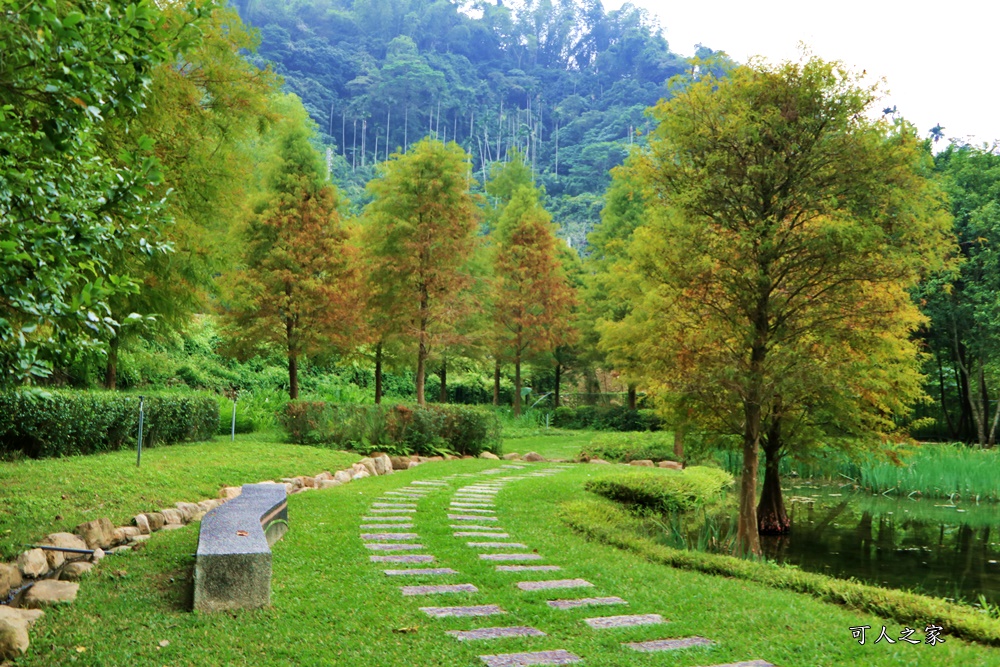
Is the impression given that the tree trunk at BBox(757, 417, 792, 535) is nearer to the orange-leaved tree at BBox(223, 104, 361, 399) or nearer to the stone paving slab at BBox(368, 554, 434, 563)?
the stone paving slab at BBox(368, 554, 434, 563)

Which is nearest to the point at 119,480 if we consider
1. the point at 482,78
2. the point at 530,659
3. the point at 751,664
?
the point at 530,659

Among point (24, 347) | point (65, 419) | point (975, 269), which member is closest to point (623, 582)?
point (24, 347)

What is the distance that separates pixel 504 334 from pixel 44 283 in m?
20.5

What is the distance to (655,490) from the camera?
9570mm

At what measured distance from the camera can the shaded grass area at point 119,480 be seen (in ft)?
18.9

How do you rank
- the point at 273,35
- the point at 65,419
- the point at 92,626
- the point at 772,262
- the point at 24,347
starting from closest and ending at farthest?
the point at 24,347 → the point at 92,626 → the point at 772,262 → the point at 65,419 → the point at 273,35

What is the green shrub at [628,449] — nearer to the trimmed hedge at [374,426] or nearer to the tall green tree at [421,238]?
the trimmed hedge at [374,426]

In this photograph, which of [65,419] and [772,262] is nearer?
[772,262]

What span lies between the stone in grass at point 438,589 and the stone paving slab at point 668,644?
4.26 ft

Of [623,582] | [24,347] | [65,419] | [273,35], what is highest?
[273,35]

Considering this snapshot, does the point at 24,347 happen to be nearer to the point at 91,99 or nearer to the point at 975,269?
the point at 91,99

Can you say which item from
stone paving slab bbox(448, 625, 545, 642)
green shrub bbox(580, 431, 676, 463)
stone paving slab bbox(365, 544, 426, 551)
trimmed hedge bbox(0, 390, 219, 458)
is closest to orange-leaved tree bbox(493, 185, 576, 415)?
green shrub bbox(580, 431, 676, 463)

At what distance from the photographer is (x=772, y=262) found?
7641 mm

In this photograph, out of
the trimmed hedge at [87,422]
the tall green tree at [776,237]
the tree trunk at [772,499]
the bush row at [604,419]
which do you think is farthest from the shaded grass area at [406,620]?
the bush row at [604,419]
